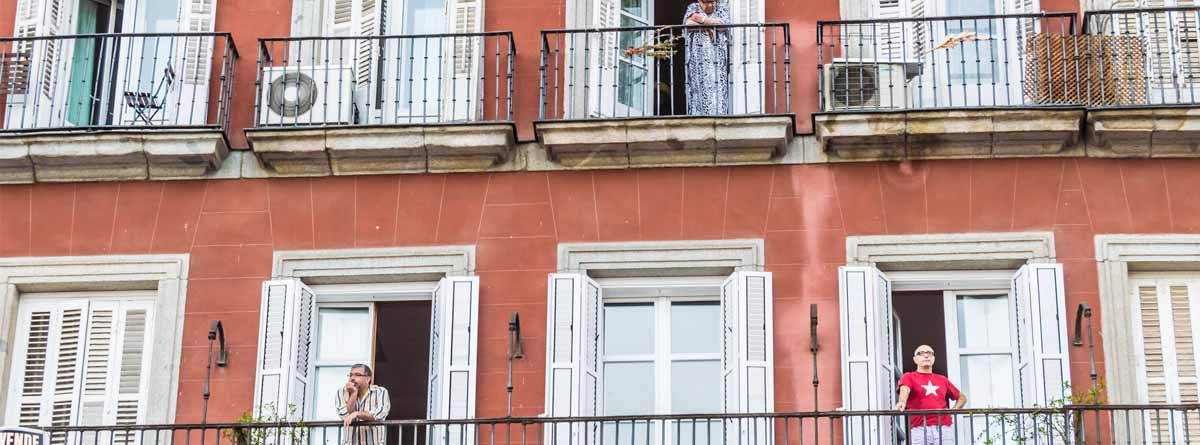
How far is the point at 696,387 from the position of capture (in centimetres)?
1917

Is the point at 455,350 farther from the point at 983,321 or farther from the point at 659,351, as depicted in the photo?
the point at 983,321

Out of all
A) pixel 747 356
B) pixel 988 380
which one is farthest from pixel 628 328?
pixel 988 380

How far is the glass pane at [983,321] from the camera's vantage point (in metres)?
19.2

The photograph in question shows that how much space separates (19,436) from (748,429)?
4.74 meters

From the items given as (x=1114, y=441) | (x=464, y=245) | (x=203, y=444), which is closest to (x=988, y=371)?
(x=1114, y=441)

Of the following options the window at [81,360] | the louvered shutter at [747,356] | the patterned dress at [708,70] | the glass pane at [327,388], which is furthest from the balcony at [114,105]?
the louvered shutter at [747,356]

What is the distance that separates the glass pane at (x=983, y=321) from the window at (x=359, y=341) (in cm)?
337

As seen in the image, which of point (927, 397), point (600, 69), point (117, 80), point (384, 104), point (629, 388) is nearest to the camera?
point (927, 397)

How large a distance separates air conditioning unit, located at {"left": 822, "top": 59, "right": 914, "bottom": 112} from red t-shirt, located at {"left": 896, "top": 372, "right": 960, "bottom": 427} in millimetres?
2088

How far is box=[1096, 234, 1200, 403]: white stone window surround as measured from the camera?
739 inches

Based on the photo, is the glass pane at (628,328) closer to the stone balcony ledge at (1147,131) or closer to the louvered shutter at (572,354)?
the louvered shutter at (572,354)

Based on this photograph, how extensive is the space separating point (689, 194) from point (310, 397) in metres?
2.99

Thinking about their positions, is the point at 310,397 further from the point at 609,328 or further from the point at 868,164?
the point at 868,164

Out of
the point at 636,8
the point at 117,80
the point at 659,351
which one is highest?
the point at 636,8
